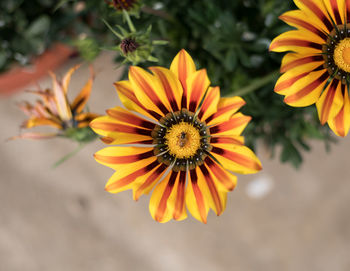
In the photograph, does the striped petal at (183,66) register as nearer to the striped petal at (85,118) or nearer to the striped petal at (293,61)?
the striped petal at (293,61)

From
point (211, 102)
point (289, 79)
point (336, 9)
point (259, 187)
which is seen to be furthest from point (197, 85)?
point (259, 187)

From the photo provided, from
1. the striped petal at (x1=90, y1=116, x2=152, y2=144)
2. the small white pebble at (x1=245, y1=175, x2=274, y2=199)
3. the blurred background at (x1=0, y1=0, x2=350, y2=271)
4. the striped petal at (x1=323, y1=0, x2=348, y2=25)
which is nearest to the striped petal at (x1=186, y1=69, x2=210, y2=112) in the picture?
the striped petal at (x1=90, y1=116, x2=152, y2=144)

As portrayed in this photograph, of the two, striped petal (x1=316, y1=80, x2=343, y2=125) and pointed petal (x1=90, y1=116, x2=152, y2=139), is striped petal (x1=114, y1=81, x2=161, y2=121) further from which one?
striped petal (x1=316, y1=80, x2=343, y2=125)

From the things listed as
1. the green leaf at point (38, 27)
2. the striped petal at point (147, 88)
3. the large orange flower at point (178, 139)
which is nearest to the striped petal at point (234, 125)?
the large orange flower at point (178, 139)

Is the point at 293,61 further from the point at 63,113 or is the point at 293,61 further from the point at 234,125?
the point at 63,113

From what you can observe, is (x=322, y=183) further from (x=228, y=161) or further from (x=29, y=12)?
(x=29, y=12)
